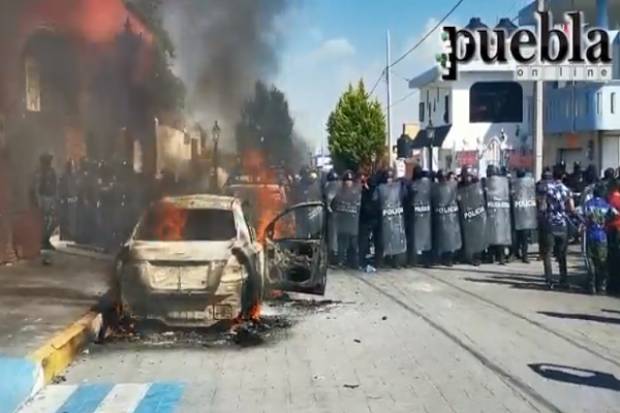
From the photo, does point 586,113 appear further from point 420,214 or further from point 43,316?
point 43,316

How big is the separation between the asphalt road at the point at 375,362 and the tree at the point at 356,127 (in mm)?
37188

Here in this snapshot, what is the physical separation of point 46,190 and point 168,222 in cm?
557

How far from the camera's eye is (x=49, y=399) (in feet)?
24.3

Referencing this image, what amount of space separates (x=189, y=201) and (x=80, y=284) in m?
3.04

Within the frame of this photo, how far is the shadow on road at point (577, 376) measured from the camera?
7582 millimetres

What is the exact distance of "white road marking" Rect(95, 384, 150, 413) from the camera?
22.9 feet

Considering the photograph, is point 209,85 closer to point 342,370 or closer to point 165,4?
point 165,4

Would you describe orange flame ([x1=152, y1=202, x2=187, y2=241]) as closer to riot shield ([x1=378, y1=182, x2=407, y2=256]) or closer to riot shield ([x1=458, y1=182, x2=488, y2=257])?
riot shield ([x1=378, y1=182, x2=407, y2=256])

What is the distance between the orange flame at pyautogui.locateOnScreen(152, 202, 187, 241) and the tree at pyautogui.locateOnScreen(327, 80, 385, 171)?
1498 inches

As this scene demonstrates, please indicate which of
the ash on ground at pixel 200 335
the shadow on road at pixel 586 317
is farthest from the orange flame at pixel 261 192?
the shadow on road at pixel 586 317

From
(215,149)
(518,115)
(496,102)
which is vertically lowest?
(215,149)

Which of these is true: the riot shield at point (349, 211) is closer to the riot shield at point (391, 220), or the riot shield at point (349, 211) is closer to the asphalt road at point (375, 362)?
the riot shield at point (391, 220)

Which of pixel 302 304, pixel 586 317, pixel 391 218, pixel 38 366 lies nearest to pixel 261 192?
pixel 391 218

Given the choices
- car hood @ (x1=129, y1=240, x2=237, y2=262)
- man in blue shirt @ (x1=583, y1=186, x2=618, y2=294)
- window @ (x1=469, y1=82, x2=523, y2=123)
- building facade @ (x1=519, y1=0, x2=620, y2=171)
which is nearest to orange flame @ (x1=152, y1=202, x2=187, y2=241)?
car hood @ (x1=129, y1=240, x2=237, y2=262)
